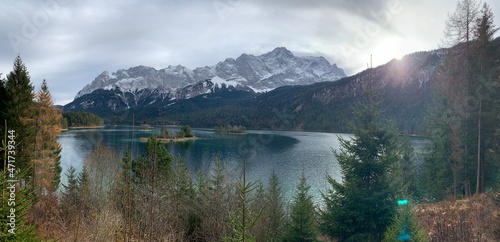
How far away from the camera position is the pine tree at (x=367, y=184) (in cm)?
1358

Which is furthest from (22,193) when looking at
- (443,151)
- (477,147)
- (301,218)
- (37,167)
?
(443,151)

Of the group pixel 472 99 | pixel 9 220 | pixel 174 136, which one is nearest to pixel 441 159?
pixel 472 99

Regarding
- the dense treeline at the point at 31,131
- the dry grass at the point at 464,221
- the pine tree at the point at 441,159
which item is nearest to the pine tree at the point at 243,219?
the dense treeline at the point at 31,131

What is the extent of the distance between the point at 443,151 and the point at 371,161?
14.3m

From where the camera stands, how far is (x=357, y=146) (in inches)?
573

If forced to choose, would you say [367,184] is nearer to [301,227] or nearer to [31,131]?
[301,227]

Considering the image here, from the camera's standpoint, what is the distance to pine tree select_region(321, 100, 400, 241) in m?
13.6

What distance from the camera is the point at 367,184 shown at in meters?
14.3

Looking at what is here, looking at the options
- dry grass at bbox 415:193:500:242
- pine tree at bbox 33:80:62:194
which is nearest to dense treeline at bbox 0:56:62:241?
pine tree at bbox 33:80:62:194

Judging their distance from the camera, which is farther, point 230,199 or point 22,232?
point 230,199

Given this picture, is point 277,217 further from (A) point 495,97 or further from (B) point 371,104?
(A) point 495,97

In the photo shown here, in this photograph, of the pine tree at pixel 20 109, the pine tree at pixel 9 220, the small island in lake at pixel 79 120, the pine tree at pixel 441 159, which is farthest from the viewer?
the small island in lake at pixel 79 120

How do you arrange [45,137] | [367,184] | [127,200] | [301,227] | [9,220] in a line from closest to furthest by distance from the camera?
[9,220], [127,200], [301,227], [367,184], [45,137]

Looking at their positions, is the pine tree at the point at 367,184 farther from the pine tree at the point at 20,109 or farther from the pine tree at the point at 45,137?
the pine tree at the point at 45,137
